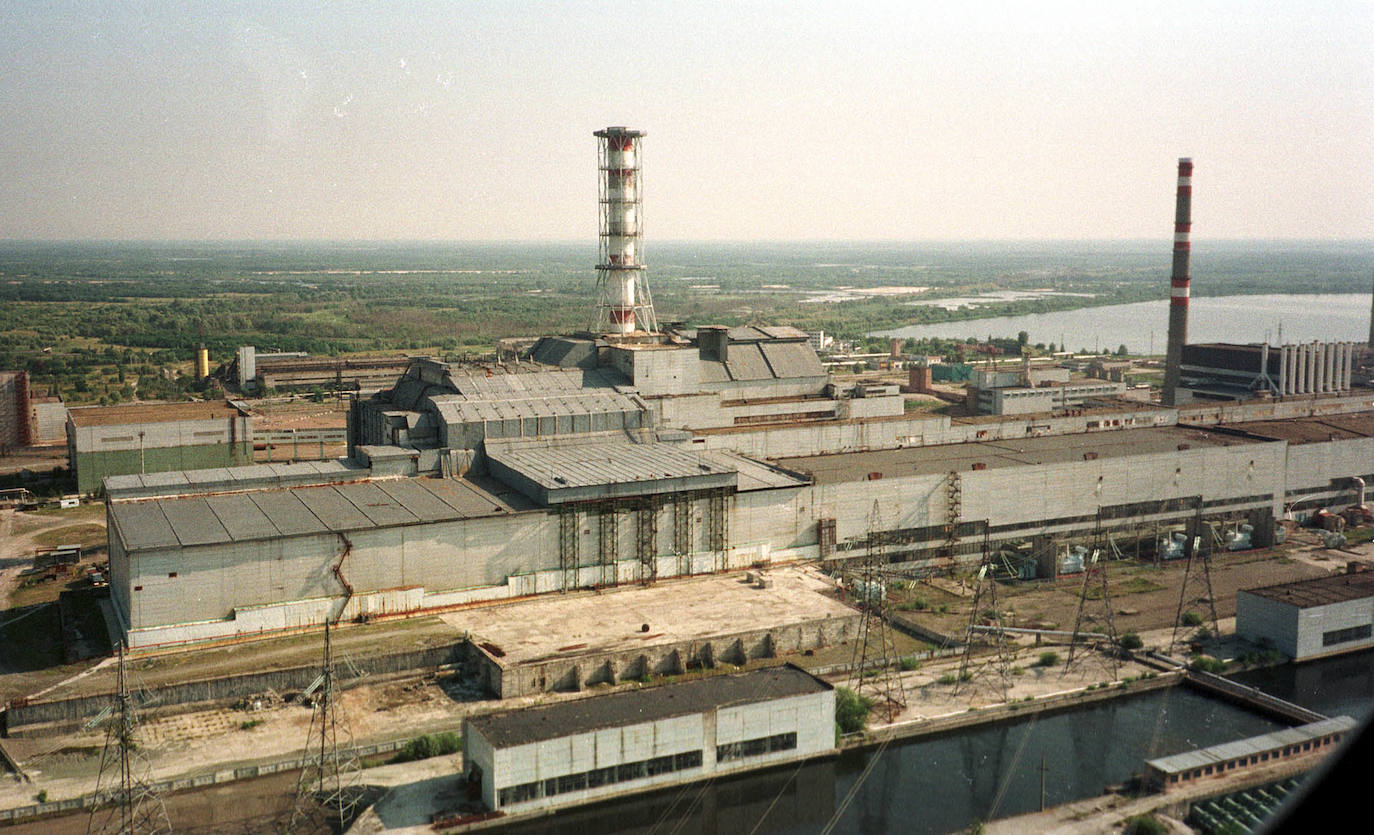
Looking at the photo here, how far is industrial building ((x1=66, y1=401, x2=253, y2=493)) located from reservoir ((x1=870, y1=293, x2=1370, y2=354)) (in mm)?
58697

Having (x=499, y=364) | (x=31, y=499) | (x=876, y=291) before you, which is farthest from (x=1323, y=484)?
(x=876, y=291)

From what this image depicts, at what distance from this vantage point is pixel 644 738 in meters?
16.5

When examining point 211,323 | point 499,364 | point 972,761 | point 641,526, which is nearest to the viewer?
point 972,761

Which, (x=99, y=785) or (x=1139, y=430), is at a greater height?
(x=1139, y=430)

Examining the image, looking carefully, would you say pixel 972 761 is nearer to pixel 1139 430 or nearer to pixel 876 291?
pixel 1139 430

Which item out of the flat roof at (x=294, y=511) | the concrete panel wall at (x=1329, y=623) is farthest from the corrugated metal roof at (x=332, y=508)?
the concrete panel wall at (x=1329, y=623)

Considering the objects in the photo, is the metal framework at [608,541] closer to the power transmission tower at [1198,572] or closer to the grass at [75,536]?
the power transmission tower at [1198,572]

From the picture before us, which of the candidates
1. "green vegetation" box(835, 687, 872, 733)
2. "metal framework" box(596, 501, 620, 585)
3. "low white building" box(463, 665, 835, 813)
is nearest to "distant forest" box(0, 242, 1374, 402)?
"metal framework" box(596, 501, 620, 585)

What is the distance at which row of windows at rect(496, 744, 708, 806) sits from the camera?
15805 millimetres

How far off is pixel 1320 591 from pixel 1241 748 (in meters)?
7.65

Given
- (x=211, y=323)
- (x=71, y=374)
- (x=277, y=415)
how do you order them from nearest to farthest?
(x=277, y=415) → (x=71, y=374) → (x=211, y=323)

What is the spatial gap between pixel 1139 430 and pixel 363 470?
23893 millimetres

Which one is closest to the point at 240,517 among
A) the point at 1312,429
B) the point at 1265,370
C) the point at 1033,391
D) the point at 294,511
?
the point at 294,511

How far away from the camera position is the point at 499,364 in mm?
31625
